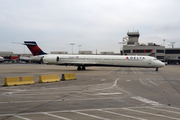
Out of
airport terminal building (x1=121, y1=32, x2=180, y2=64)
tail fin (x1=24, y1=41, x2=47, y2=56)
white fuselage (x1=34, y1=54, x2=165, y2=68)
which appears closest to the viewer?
white fuselage (x1=34, y1=54, x2=165, y2=68)

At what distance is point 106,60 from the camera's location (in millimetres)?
40469

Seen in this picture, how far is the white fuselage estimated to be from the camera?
129 feet

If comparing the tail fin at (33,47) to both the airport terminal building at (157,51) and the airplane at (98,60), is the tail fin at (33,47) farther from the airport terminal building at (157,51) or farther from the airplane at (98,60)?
the airport terminal building at (157,51)

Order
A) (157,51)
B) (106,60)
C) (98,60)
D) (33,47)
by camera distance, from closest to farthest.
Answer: (106,60), (98,60), (33,47), (157,51)

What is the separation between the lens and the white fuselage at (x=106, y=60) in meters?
39.3

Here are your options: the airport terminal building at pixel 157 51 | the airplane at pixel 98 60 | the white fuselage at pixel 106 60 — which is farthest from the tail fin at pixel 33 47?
the airport terminal building at pixel 157 51

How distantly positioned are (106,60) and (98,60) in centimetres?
171

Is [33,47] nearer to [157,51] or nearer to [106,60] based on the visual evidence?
[106,60]

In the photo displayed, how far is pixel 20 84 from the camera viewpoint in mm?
17344

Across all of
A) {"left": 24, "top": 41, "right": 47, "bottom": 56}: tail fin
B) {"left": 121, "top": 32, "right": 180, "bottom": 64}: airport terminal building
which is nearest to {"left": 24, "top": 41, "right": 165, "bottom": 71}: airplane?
{"left": 24, "top": 41, "right": 47, "bottom": 56}: tail fin

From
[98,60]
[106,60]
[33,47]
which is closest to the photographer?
[106,60]

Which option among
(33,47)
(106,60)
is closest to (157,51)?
(106,60)

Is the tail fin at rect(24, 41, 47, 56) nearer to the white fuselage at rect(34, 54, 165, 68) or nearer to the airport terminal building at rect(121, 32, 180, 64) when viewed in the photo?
the white fuselage at rect(34, 54, 165, 68)

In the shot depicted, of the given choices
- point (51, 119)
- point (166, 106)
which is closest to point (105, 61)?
point (166, 106)
